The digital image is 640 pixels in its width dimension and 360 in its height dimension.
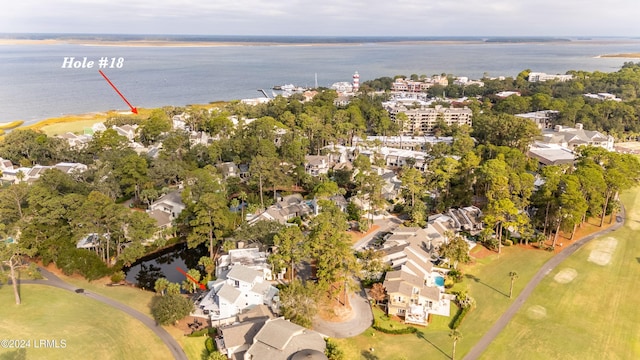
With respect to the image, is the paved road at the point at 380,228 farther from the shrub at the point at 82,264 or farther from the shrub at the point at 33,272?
the shrub at the point at 33,272

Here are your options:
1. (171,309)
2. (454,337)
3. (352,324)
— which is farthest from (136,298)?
(454,337)

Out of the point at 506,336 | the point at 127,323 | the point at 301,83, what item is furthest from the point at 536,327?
the point at 301,83

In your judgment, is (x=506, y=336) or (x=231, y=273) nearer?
(x=506, y=336)

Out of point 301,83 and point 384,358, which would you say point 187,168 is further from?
point 301,83

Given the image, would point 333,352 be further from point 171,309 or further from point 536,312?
point 536,312

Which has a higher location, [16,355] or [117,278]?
[16,355]

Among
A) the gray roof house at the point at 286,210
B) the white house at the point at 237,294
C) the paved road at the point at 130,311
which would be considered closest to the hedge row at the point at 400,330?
the white house at the point at 237,294
